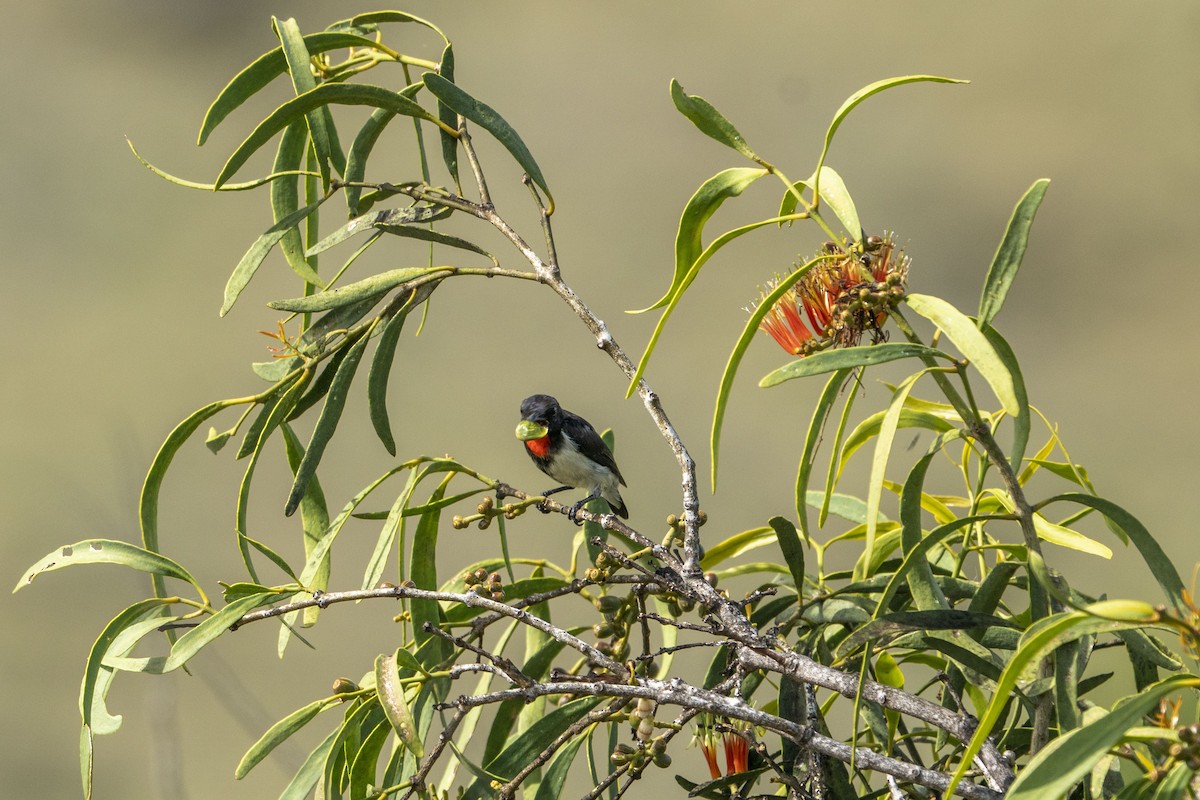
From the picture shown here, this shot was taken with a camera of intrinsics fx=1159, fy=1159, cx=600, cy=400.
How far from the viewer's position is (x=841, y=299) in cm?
67

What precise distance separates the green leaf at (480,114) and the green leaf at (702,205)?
14cm

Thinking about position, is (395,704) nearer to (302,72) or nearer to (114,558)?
(114,558)

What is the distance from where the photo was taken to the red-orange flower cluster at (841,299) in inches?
24.5

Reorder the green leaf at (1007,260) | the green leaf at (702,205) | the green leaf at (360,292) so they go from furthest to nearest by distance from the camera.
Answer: the green leaf at (360,292) < the green leaf at (702,205) < the green leaf at (1007,260)

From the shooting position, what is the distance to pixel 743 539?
0.97 meters

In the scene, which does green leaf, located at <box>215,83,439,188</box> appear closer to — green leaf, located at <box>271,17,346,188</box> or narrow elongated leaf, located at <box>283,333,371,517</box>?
green leaf, located at <box>271,17,346,188</box>

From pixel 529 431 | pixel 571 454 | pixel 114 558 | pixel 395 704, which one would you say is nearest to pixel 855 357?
pixel 395 704

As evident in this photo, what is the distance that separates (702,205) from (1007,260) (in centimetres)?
19

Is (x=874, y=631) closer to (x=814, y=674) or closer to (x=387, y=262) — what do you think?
(x=814, y=674)

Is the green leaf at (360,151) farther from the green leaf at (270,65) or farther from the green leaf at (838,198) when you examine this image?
the green leaf at (838,198)

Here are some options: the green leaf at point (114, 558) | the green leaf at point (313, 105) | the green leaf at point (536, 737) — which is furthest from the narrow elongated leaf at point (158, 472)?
the green leaf at point (536, 737)

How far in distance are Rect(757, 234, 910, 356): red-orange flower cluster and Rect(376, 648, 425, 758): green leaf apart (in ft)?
0.97

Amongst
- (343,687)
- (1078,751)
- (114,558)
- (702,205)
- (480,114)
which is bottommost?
(1078,751)

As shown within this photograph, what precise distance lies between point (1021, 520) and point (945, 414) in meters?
0.24
